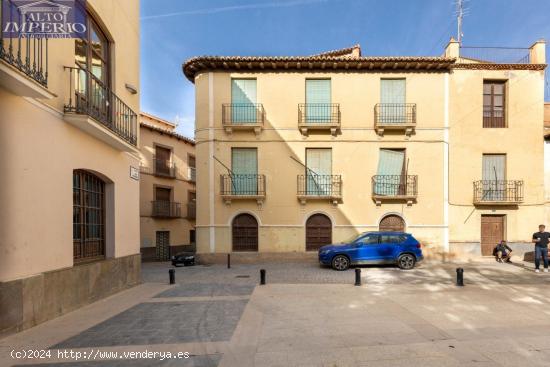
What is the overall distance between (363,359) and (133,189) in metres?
8.39

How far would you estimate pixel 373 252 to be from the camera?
11766 mm

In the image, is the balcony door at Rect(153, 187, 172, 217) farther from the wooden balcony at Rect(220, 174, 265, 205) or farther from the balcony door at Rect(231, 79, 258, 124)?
the balcony door at Rect(231, 79, 258, 124)

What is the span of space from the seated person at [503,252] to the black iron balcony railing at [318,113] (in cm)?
924

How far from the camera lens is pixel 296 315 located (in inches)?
241

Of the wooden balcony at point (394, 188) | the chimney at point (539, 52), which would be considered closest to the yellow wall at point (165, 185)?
the wooden balcony at point (394, 188)

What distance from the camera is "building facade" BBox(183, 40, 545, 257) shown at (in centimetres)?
1429

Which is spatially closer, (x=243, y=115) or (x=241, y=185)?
(x=241, y=185)

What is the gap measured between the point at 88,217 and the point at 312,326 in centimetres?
621

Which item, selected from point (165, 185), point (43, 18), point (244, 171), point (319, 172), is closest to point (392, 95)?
point (319, 172)

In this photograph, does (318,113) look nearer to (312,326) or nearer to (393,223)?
(393,223)

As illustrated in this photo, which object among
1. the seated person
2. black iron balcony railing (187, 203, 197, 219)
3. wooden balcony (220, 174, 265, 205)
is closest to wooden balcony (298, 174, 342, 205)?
wooden balcony (220, 174, 265, 205)

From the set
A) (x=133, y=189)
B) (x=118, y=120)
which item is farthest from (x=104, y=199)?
(x=118, y=120)

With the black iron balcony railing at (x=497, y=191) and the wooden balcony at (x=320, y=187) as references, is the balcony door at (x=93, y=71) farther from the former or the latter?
the black iron balcony railing at (x=497, y=191)

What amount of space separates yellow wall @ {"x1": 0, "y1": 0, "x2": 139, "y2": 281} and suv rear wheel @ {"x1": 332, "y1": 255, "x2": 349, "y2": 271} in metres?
7.58
